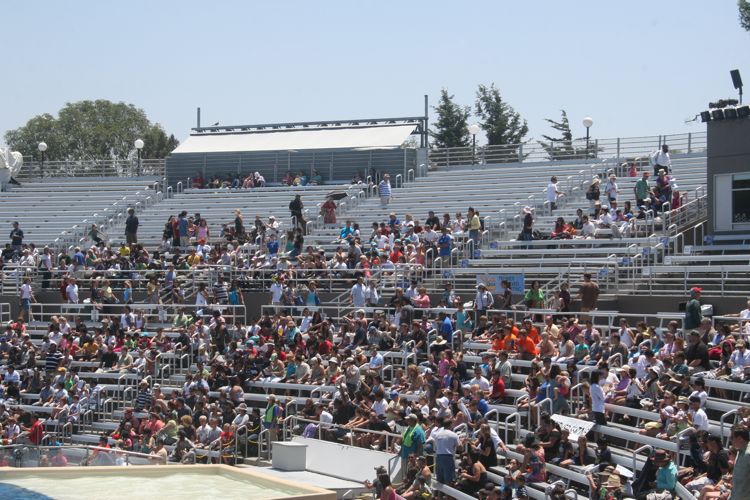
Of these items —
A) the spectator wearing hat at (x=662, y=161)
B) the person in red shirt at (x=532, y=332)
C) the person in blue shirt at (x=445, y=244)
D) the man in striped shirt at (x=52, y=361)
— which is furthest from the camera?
the spectator wearing hat at (x=662, y=161)

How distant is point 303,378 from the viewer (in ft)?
83.1

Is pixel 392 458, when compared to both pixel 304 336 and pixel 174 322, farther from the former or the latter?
pixel 174 322

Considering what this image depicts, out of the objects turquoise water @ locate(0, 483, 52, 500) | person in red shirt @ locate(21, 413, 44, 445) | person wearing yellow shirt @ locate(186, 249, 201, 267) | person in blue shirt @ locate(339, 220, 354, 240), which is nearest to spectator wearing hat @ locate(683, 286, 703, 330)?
person in red shirt @ locate(21, 413, 44, 445)

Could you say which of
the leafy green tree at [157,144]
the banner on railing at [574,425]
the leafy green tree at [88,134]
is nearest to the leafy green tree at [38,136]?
the leafy green tree at [88,134]

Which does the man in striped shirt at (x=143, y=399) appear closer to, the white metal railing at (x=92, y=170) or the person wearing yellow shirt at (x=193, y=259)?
the person wearing yellow shirt at (x=193, y=259)

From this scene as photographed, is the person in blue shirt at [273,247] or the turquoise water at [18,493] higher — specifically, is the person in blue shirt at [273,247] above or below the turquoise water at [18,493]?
above

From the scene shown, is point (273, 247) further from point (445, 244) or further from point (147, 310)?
point (445, 244)

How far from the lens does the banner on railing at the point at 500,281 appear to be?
26.2 m

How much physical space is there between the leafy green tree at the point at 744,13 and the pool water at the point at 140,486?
51.4 metres

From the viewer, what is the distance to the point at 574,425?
18.0 m

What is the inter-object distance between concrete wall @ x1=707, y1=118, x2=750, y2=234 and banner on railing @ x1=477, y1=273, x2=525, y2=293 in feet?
15.2

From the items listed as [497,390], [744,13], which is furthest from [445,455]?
[744,13]

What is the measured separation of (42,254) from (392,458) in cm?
2038

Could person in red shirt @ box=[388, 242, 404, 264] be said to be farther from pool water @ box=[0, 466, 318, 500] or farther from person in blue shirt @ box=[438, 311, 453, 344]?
pool water @ box=[0, 466, 318, 500]
